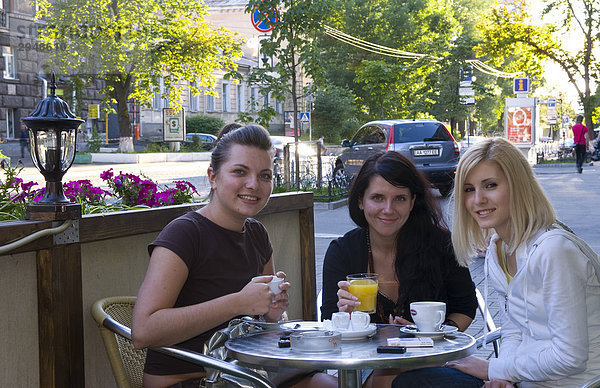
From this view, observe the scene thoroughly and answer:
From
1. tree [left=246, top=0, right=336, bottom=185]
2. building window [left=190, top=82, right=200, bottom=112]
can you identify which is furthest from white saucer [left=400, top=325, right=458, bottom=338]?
building window [left=190, top=82, right=200, bottom=112]

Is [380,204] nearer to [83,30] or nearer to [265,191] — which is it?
[265,191]

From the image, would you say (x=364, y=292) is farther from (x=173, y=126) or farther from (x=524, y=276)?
(x=173, y=126)

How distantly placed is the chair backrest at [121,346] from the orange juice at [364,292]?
966 mm

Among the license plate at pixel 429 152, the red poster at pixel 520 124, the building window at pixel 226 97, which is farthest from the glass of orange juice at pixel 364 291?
the building window at pixel 226 97

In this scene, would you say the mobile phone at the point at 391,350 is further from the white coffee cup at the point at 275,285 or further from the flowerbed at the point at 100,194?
the flowerbed at the point at 100,194

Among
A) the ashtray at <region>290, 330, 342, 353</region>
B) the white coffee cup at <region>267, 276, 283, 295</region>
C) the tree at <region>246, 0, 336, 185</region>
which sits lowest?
the ashtray at <region>290, 330, 342, 353</region>

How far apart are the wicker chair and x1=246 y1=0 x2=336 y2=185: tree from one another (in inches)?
501

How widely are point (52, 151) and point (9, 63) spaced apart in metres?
31.9

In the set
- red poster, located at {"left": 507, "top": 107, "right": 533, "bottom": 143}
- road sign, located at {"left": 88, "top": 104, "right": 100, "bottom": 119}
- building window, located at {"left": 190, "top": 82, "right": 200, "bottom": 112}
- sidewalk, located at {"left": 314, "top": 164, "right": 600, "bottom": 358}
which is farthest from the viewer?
building window, located at {"left": 190, "top": 82, "right": 200, "bottom": 112}

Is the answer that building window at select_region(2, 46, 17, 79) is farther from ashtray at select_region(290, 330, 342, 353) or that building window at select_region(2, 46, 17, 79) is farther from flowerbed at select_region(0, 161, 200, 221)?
ashtray at select_region(290, 330, 342, 353)

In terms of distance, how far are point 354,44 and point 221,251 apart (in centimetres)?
4192

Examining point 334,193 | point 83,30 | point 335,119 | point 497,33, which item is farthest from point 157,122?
point 334,193

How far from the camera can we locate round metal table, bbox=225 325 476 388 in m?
2.49

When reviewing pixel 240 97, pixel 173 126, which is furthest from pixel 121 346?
pixel 240 97
